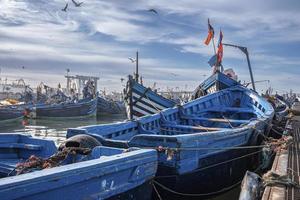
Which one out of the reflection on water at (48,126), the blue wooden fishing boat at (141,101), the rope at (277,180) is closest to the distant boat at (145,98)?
the blue wooden fishing boat at (141,101)

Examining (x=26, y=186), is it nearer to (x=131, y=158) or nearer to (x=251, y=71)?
(x=131, y=158)

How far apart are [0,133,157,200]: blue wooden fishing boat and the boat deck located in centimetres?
218

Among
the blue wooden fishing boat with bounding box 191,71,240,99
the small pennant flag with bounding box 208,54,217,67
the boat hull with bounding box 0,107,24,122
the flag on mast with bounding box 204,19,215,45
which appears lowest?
the boat hull with bounding box 0,107,24,122

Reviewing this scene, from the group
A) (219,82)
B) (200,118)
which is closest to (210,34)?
(219,82)

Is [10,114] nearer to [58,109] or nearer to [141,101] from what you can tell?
[58,109]

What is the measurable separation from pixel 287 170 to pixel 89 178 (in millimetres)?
5163

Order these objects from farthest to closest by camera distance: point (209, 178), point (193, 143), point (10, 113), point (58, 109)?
1. point (58, 109)
2. point (10, 113)
3. point (209, 178)
4. point (193, 143)

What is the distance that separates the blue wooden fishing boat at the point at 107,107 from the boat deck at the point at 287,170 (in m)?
34.4

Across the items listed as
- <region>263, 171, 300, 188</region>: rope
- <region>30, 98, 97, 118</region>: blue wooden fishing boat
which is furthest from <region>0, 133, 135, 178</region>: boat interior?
<region>30, 98, 97, 118</region>: blue wooden fishing boat

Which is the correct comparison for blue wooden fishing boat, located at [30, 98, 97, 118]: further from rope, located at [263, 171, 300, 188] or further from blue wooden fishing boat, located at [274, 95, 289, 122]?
rope, located at [263, 171, 300, 188]

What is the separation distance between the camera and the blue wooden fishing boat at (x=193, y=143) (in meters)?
7.20

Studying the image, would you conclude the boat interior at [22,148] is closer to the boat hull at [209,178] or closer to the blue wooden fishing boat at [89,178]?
the blue wooden fishing boat at [89,178]

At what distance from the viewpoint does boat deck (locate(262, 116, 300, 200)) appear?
6496 millimetres

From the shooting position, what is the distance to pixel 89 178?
4.73 meters
